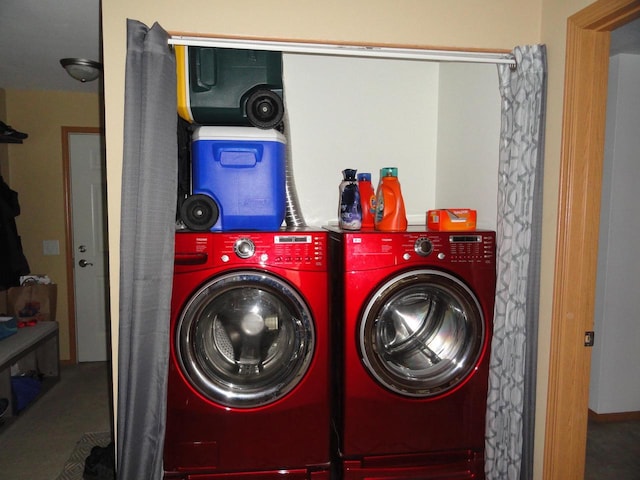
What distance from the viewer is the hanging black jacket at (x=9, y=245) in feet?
10.6

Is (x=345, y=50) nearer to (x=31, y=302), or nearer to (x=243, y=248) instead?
(x=243, y=248)

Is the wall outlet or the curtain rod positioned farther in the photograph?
the wall outlet

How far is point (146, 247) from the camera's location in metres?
1.52

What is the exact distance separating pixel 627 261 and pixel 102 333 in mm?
4330

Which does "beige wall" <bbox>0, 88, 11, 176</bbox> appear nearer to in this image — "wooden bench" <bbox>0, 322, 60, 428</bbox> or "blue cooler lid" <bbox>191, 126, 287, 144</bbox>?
"wooden bench" <bbox>0, 322, 60, 428</bbox>

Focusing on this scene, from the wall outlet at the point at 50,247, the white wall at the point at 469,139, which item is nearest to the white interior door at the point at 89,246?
the wall outlet at the point at 50,247

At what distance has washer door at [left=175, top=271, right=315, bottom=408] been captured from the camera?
1698 mm

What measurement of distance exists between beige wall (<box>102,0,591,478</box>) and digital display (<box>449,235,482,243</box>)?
257 millimetres

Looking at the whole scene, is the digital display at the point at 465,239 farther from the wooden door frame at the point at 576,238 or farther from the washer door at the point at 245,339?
the washer door at the point at 245,339

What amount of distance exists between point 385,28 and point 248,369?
156 centimetres

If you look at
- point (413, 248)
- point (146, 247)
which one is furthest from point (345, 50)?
point (146, 247)

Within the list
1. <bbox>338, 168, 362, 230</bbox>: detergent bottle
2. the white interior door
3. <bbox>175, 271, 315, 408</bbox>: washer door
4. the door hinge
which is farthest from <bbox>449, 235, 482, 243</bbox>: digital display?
the white interior door

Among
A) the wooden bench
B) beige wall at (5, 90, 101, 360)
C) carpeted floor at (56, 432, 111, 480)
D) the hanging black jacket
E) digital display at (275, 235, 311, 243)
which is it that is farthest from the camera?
beige wall at (5, 90, 101, 360)

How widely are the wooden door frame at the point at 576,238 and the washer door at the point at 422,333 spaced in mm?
329
